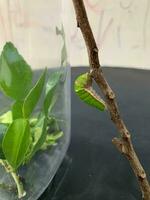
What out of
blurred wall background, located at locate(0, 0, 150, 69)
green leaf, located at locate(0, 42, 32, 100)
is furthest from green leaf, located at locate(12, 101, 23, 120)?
blurred wall background, located at locate(0, 0, 150, 69)

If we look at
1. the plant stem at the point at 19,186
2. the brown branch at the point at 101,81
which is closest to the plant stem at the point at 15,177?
the plant stem at the point at 19,186

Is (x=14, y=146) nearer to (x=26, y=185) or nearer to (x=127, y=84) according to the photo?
(x=26, y=185)

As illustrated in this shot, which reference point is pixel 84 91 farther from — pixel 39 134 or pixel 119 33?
pixel 119 33

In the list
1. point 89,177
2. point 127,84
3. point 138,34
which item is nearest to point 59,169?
point 89,177

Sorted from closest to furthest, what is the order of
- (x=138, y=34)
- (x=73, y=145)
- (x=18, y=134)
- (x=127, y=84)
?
(x=18, y=134)
(x=73, y=145)
(x=127, y=84)
(x=138, y=34)

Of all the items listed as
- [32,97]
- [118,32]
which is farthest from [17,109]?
[118,32]

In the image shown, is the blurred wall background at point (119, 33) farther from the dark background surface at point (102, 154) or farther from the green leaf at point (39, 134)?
the green leaf at point (39, 134)
